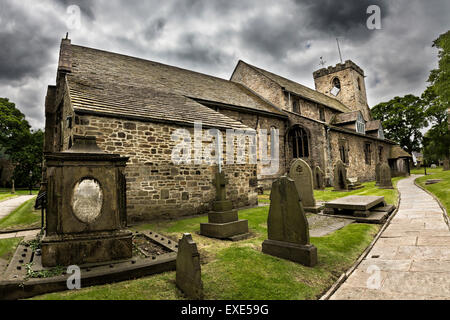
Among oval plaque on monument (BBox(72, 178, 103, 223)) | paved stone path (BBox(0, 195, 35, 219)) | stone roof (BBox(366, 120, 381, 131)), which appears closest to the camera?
oval plaque on monument (BBox(72, 178, 103, 223))

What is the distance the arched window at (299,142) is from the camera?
1884 centimetres

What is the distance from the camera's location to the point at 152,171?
27.5 ft

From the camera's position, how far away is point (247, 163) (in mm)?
11094

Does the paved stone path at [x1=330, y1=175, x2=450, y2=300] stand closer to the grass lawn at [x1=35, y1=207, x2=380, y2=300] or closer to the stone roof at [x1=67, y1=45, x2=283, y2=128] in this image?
the grass lawn at [x1=35, y1=207, x2=380, y2=300]

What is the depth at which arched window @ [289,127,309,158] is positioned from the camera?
1884 centimetres

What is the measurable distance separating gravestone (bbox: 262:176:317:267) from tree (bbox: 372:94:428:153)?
147 feet

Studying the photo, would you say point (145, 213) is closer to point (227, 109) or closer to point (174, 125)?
point (174, 125)

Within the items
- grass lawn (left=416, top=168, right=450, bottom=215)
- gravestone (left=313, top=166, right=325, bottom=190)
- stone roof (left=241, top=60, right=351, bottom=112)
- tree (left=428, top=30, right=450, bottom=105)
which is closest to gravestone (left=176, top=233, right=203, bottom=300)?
grass lawn (left=416, top=168, right=450, bottom=215)

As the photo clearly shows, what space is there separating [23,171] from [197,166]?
30.2m

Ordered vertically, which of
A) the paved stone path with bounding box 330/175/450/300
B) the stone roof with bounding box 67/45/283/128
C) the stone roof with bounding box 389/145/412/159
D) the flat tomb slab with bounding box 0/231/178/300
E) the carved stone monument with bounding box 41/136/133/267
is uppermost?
the stone roof with bounding box 67/45/283/128

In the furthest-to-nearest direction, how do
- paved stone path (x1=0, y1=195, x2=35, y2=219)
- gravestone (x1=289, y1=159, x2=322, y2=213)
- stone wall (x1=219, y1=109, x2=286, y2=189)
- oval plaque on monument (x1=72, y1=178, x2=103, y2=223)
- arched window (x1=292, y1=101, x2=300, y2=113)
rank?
1. arched window (x1=292, y1=101, x2=300, y2=113)
2. stone wall (x1=219, y1=109, x2=286, y2=189)
3. paved stone path (x1=0, y1=195, x2=35, y2=219)
4. gravestone (x1=289, y1=159, x2=322, y2=213)
5. oval plaque on monument (x1=72, y1=178, x2=103, y2=223)

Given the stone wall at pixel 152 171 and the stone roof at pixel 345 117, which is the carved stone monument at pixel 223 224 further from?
the stone roof at pixel 345 117

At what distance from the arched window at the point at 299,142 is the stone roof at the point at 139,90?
4.60 metres
